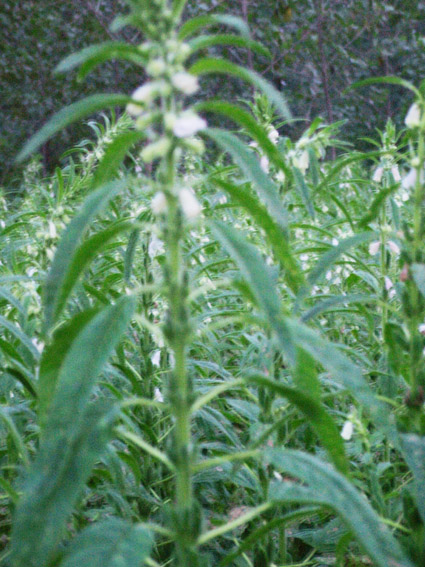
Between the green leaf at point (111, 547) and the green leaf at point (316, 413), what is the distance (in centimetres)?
26

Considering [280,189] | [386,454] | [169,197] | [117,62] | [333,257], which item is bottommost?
[386,454]

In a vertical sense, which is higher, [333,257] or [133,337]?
[133,337]

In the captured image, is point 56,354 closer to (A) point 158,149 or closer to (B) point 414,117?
(A) point 158,149

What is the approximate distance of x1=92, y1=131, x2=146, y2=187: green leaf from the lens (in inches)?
35.1

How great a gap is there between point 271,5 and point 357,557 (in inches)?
337

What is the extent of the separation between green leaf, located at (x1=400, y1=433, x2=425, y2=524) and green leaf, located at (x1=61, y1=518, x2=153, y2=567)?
1.52 ft

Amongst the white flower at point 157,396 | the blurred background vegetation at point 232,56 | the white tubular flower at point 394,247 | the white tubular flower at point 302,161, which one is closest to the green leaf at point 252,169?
the white tubular flower at point 302,161

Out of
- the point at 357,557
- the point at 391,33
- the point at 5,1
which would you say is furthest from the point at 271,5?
Answer: the point at 357,557

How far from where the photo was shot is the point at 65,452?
0.79 meters

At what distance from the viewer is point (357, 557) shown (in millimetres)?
1579

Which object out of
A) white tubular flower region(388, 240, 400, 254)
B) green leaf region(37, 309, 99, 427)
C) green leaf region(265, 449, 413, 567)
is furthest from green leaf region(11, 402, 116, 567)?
white tubular flower region(388, 240, 400, 254)

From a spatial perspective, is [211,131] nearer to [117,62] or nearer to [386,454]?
[386,454]

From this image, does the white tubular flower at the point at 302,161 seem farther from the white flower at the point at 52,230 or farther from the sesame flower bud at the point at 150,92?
the sesame flower bud at the point at 150,92

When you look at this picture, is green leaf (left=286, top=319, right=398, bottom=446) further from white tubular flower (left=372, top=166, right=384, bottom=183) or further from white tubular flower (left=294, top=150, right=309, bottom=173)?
white tubular flower (left=372, top=166, right=384, bottom=183)
